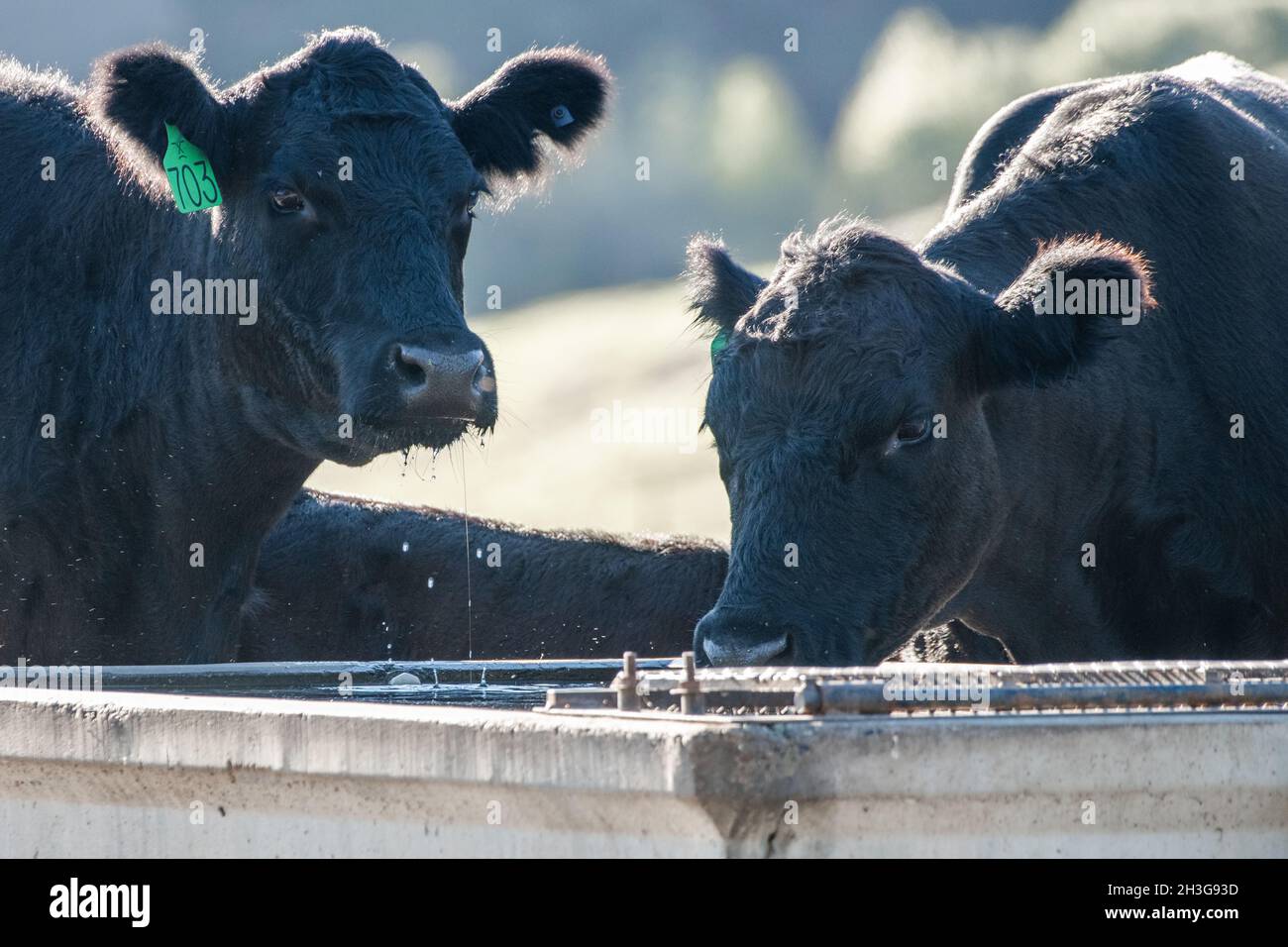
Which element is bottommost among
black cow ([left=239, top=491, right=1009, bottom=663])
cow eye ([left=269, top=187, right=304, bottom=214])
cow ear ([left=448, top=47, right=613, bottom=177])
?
black cow ([left=239, top=491, right=1009, bottom=663])

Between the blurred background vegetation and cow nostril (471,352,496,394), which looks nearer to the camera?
cow nostril (471,352,496,394)

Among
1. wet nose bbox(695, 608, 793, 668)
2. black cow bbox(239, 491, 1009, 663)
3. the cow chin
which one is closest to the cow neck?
the cow chin

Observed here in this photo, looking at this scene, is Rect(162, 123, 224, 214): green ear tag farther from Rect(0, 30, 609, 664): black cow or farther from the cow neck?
the cow neck

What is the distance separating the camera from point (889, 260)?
520cm

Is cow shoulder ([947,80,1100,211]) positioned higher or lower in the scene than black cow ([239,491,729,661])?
higher

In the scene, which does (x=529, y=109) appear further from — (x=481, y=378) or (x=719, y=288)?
(x=481, y=378)

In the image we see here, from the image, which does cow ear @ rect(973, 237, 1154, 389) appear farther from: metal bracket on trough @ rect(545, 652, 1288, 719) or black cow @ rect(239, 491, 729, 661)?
black cow @ rect(239, 491, 729, 661)

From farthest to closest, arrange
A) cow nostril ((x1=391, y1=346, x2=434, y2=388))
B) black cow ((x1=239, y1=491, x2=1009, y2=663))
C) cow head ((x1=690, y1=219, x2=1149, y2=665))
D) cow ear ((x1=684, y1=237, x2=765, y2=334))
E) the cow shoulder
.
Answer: black cow ((x1=239, y1=491, x2=1009, y2=663)) → the cow shoulder → cow ear ((x1=684, y1=237, x2=765, y2=334)) → cow nostril ((x1=391, y1=346, x2=434, y2=388)) → cow head ((x1=690, y1=219, x2=1149, y2=665))

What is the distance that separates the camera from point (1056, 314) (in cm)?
502

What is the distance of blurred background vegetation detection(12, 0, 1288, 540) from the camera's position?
142 ft

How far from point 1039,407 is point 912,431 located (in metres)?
0.67

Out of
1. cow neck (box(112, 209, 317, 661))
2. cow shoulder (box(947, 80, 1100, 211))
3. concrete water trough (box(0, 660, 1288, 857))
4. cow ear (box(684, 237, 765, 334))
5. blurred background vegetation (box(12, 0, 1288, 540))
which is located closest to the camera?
concrete water trough (box(0, 660, 1288, 857))

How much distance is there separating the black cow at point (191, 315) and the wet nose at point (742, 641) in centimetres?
A: 124

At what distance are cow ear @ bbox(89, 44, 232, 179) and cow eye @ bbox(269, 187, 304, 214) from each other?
235 mm
